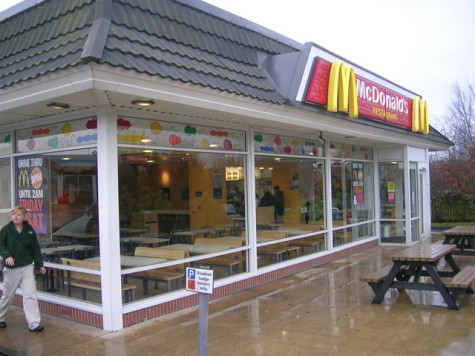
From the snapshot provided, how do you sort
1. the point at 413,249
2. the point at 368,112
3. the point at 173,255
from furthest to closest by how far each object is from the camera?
the point at 368,112, the point at 413,249, the point at 173,255

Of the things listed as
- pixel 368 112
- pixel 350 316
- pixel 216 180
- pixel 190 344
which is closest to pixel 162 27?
pixel 216 180

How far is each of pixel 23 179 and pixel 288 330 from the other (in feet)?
14.8

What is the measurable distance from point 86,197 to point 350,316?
151 inches

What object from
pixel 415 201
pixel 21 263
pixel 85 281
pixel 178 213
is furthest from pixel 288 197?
pixel 21 263

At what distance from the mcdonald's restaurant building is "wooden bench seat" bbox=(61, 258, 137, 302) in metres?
0.02

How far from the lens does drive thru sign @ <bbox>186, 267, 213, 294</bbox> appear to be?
3.57 meters

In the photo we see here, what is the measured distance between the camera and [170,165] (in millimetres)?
7727

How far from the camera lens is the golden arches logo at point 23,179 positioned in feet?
23.3

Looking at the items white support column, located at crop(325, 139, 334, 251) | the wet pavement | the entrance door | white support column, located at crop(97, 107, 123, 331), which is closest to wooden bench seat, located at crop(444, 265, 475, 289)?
the wet pavement

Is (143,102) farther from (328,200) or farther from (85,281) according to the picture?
(328,200)

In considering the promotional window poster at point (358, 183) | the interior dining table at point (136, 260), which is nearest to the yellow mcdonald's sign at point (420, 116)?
the promotional window poster at point (358, 183)

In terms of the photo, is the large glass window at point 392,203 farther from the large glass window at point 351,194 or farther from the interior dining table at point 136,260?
the interior dining table at point 136,260

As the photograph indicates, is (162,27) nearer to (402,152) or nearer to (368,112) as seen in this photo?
(368,112)

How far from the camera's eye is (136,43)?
18.1 feet
